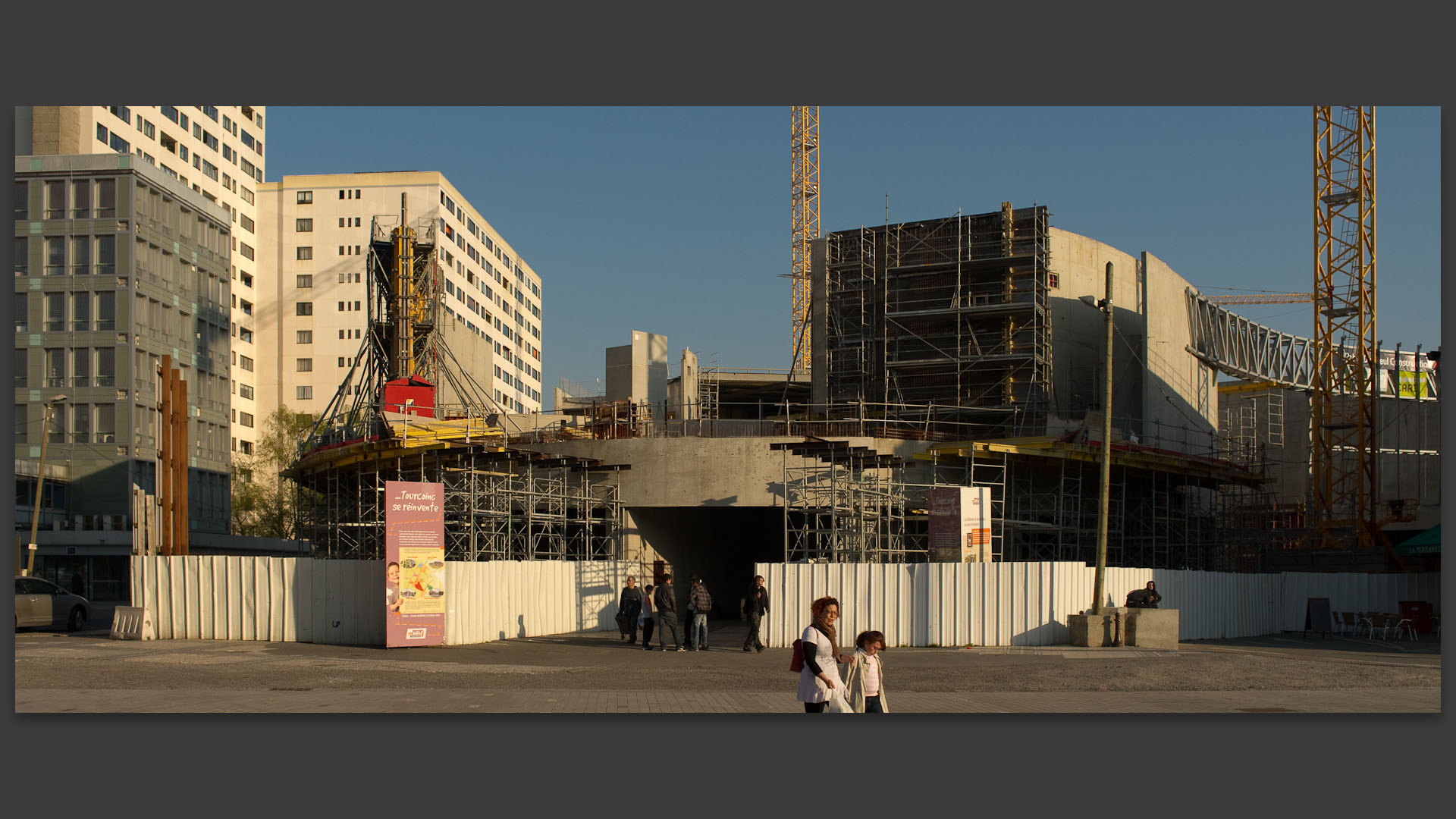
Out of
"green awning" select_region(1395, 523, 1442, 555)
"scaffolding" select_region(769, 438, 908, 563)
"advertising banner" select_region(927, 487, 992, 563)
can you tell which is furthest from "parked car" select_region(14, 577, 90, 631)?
"green awning" select_region(1395, 523, 1442, 555)

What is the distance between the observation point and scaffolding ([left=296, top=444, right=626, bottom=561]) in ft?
107

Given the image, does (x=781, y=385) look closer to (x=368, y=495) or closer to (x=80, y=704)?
(x=368, y=495)

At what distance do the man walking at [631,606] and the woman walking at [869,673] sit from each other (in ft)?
50.4

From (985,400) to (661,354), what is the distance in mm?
15919

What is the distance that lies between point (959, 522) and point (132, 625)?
1732 centimetres

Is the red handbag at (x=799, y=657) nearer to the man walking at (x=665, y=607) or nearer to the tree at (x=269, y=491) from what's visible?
the man walking at (x=665, y=607)

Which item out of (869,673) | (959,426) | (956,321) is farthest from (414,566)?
(956,321)

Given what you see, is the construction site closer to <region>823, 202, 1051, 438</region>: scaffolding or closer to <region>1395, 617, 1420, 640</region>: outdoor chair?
<region>823, 202, 1051, 438</region>: scaffolding

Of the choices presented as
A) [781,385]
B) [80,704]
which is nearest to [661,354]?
[781,385]

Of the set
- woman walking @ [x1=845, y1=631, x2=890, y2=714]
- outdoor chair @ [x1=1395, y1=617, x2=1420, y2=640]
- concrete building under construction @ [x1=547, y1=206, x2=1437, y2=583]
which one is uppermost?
concrete building under construction @ [x1=547, y1=206, x2=1437, y2=583]

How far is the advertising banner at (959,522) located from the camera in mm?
26891

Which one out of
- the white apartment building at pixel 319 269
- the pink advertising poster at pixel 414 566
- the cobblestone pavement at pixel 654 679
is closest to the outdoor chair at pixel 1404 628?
the cobblestone pavement at pixel 654 679

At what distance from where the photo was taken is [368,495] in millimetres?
39500

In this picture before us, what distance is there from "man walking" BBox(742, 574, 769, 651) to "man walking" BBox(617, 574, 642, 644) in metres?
2.55
